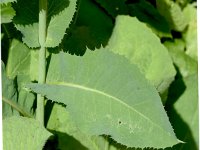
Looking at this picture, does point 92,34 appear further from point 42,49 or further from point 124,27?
point 42,49

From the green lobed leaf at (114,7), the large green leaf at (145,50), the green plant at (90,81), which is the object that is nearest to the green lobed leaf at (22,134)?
the green plant at (90,81)

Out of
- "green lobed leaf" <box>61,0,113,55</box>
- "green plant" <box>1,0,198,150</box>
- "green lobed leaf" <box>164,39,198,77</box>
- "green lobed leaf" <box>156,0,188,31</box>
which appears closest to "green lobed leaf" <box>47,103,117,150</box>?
"green plant" <box>1,0,198,150</box>

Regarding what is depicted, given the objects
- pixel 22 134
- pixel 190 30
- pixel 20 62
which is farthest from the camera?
pixel 190 30

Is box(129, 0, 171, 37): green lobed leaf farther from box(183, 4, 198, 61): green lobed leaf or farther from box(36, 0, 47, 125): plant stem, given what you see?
box(36, 0, 47, 125): plant stem

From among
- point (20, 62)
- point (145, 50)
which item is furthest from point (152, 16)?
point (20, 62)

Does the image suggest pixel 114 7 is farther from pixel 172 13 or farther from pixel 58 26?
pixel 58 26

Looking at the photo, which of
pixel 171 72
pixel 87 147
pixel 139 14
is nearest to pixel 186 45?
pixel 139 14
